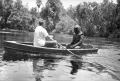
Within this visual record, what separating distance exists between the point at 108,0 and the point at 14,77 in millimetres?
55870

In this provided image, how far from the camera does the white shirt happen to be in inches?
400

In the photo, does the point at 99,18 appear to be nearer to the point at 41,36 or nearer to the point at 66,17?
the point at 66,17

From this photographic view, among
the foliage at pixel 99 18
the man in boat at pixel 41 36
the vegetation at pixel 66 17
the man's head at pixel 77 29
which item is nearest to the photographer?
the man in boat at pixel 41 36

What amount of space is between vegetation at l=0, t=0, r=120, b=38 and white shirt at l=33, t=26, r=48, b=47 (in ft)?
132

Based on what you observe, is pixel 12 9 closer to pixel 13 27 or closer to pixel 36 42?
pixel 13 27

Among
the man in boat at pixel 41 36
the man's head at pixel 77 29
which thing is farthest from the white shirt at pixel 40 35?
the man's head at pixel 77 29

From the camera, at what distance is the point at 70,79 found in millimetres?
6230

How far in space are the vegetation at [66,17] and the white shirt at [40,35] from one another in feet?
132

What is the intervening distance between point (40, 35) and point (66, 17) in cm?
5971

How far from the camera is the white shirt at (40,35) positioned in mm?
10148

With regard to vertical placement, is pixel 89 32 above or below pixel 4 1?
below

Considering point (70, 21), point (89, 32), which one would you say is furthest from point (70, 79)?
point (70, 21)

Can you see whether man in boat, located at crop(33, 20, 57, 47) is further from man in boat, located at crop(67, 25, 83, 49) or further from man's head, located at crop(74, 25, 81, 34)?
man's head, located at crop(74, 25, 81, 34)

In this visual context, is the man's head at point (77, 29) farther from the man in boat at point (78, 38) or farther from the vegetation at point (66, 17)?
the vegetation at point (66, 17)
